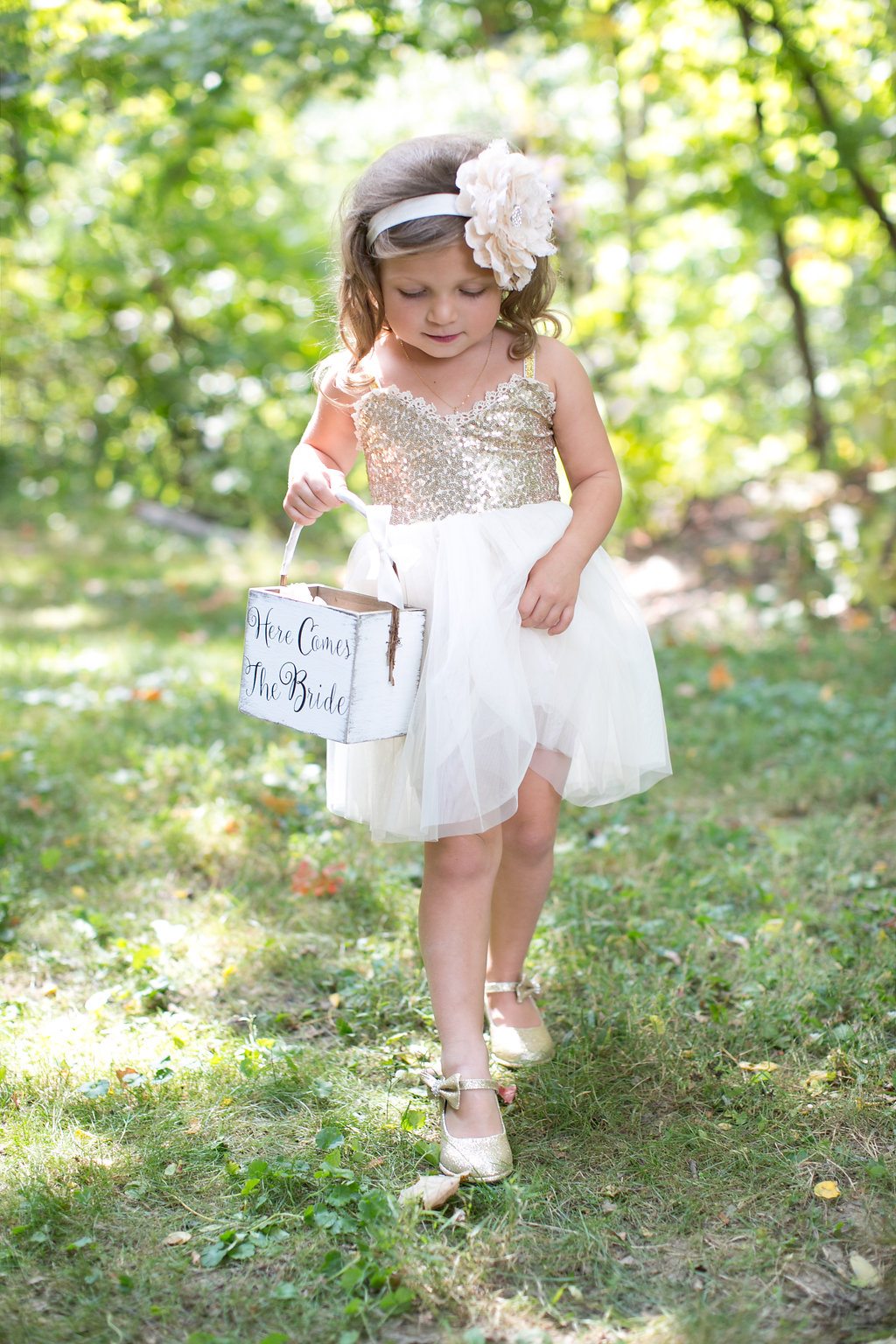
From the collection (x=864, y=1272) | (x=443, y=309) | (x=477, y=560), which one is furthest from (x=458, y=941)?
(x=443, y=309)

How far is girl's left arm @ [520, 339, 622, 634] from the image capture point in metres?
1.95

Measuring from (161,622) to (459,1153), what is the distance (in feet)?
14.9

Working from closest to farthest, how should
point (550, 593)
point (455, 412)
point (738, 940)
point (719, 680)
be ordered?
point (550, 593), point (455, 412), point (738, 940), point (719, 680)

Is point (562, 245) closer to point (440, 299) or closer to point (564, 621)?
point (440, 299)

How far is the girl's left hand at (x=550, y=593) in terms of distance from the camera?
1.92 m

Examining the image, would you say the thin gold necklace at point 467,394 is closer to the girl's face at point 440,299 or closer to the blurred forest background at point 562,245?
the girl's face at point 440,299

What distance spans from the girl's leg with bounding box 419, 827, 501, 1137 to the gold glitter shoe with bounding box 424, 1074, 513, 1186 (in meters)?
0.03

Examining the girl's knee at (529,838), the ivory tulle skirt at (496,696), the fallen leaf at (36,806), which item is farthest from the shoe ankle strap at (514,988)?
the fallen leaf at (36,806)

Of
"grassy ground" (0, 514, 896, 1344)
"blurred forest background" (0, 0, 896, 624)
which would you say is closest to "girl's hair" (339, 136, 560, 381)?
"blurred forest background" (0, 0, 896, 624)

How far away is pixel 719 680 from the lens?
4480 millimetres

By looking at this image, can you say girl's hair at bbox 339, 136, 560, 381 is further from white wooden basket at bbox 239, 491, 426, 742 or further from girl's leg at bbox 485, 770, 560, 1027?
girl's leg at bbox 485, 770, 560, 1027

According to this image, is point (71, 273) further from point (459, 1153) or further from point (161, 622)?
point (459, 1153)

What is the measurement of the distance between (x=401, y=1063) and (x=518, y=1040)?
0.24m

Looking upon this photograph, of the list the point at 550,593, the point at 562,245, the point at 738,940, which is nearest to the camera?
the point at 550,593
